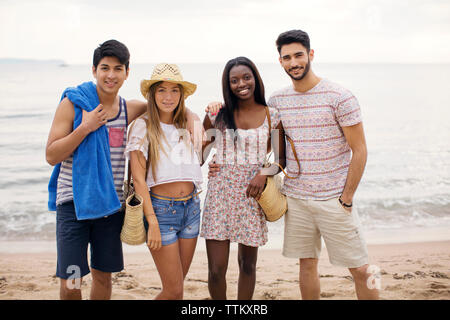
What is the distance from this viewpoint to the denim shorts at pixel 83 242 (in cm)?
284

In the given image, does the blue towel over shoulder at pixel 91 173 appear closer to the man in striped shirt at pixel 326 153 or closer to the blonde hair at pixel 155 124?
the blonde hair at pixel 155 124

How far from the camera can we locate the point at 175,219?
115 inches

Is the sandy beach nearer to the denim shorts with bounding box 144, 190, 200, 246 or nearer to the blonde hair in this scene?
the denim shorts with bounding box 144, 190, 200, 246

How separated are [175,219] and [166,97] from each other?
0.93 m

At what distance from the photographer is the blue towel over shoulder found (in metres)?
2.79

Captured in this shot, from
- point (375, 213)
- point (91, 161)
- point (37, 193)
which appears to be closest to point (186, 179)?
point (91, 161)

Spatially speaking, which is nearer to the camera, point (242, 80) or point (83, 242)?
point (83, 242)

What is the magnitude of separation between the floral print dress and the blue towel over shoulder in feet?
2.48

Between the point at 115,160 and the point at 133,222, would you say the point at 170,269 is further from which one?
the point at 115,160

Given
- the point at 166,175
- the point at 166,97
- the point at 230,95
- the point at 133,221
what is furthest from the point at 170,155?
the point at 230,95

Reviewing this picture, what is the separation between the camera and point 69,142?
273cm

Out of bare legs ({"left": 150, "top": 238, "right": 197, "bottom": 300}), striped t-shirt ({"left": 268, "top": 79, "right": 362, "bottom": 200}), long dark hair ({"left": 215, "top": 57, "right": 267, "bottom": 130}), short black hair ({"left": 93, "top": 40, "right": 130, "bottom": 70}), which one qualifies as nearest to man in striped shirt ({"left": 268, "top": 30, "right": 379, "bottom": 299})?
striped t-shirt ({"left": 268, "top": 79, "right": 362, "bottom": 200})

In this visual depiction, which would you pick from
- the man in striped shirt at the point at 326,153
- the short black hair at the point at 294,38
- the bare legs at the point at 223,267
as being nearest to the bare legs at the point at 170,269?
the bare legs at the point at 223,267

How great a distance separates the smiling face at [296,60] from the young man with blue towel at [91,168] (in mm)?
877
